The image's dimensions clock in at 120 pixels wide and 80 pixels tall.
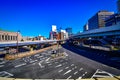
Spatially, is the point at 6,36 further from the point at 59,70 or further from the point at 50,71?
the point at 59,70

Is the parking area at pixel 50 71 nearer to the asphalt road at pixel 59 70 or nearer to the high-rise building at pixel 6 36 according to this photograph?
the asphalt road at pixel 59 70

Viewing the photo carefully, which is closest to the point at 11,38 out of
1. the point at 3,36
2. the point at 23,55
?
the point at 3,36

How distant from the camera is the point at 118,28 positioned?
65250 mm

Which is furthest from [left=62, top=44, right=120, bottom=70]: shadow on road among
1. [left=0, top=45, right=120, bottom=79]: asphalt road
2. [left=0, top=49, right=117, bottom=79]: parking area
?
[left=0, top=49, right=117, bottom=79]: parking area

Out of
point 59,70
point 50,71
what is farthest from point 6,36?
point 59,70

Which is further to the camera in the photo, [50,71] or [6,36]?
[6,36]

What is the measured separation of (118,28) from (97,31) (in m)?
23.5

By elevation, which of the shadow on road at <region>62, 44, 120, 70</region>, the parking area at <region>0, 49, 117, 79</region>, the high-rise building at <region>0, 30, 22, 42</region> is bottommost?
the parking area at <region>0, 49, 117, 79</region>

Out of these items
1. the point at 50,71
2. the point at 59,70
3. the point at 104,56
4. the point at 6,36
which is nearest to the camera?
the point at 50,71

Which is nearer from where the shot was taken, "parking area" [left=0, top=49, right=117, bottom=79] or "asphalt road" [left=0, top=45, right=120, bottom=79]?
"parking area" [left=0, top=49, right=117, bottom=79]

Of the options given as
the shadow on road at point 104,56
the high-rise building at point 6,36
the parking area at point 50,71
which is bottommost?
the parking area at point 50,71

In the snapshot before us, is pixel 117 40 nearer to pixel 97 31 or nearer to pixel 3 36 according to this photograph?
pixel 97 31

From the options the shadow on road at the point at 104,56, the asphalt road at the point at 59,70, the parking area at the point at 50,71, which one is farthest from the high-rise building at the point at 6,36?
the shadow on road at the point at 104,56

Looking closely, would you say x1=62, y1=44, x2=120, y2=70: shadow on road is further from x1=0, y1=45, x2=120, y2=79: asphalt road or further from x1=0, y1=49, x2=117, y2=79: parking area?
x1=0, y1=49, x2=117, y2=79: parking area
